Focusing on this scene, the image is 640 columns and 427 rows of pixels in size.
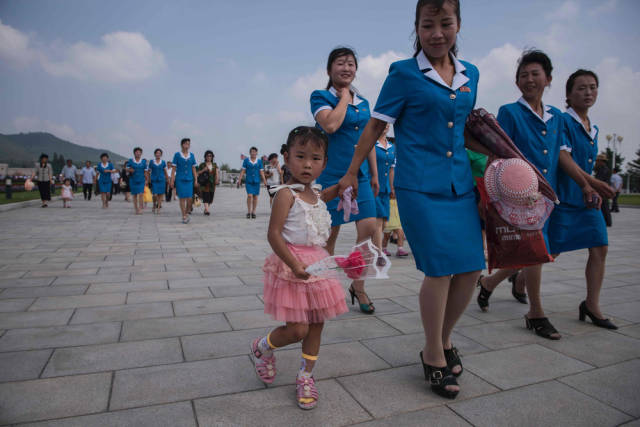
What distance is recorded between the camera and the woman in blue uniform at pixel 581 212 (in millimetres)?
3375

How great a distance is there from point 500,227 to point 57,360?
272cm

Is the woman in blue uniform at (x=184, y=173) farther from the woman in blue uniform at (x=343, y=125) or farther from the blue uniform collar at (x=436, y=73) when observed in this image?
the blue uniform collar at (x=436, y=73)

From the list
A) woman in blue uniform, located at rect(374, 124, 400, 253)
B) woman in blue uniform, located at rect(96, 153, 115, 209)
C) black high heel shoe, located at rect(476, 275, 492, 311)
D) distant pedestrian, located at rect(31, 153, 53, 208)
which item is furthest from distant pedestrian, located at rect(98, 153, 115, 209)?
black high heel shoe, located at rect(476, 275, 492, 311)

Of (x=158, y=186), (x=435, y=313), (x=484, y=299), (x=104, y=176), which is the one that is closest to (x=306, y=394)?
(x=435, y=313)

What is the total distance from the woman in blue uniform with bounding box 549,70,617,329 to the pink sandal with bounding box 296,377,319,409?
92.8 inches

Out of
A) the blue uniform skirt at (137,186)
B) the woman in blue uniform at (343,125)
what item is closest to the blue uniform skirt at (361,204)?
the woman in blue uniform at (343,125)

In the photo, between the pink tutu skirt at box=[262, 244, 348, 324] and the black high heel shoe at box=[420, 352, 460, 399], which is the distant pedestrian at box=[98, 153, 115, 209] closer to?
the pink tutu skirt at box=[262, 244, 348, 324]

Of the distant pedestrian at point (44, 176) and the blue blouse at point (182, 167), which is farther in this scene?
the distant pedestrian at point (44, 176)

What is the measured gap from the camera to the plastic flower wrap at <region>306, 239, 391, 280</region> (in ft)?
6.61

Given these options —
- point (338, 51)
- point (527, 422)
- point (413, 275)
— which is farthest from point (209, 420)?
point (413, 275)

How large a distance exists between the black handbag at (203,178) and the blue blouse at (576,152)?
1069 centimetres

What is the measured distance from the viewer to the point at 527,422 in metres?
1.98

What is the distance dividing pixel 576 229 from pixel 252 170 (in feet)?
35.0

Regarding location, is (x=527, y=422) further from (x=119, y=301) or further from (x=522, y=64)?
(x=119, y=301)
